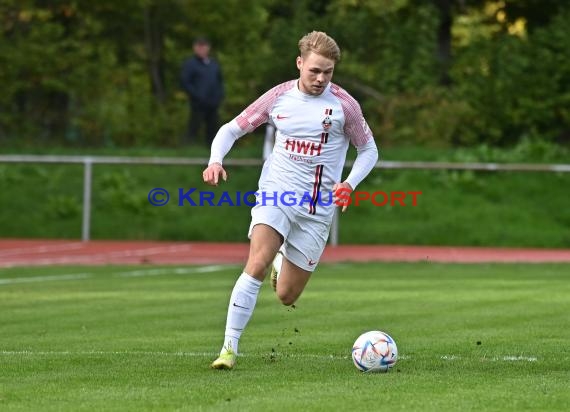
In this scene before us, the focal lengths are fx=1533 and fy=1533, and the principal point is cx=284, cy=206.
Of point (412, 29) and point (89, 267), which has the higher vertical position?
point (412, 29)

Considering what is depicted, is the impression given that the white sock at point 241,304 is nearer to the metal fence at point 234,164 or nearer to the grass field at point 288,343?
the grass field at point 288,343

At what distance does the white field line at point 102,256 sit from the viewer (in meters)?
23.3

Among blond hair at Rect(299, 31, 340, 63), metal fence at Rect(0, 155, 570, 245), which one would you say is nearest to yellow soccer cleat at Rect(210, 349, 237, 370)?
blond hair at Rect(299, 31, 340, 63)

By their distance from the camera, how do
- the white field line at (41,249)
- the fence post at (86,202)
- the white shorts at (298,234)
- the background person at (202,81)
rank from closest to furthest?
the white shorts at (298,234) < the white field line at (41,249) < the fence post at (86,202) < the background person at (202,81)

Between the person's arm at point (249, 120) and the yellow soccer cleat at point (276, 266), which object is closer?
the person's arm at point (249, 120)

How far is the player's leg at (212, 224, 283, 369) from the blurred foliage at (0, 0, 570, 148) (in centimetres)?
2324

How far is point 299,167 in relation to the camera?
1035 cm

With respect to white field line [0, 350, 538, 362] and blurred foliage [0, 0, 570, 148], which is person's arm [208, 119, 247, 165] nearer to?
white field line [0, 350, 538, 362]

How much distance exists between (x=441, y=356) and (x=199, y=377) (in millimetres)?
2032

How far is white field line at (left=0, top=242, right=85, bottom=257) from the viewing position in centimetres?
2541

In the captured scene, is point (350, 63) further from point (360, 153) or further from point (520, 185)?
point (360, 153)

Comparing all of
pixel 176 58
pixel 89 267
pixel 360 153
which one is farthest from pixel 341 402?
pixel 176 58

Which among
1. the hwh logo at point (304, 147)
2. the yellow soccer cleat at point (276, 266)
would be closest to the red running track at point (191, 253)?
the yellow soccer cleat at point (276, 266)

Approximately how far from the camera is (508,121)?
34.8 meters
